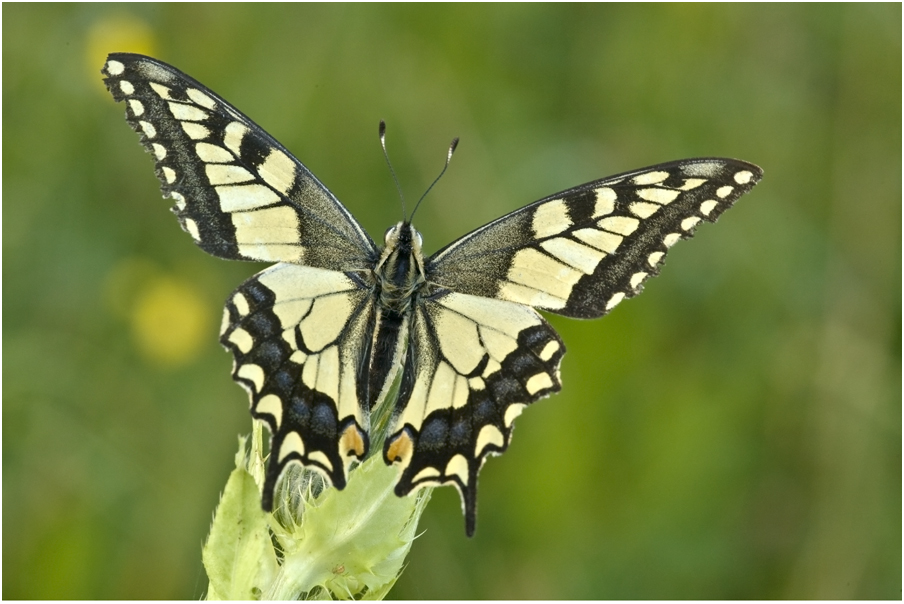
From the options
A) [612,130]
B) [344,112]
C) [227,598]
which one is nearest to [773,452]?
[612,130]

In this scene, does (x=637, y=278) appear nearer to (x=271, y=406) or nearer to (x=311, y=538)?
(x=271, y=406)

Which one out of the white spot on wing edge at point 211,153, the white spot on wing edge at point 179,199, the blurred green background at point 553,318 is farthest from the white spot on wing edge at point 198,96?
the blurred green background at point 553,318

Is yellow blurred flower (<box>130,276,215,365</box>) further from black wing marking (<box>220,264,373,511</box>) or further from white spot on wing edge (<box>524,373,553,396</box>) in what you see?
white spot on wing edge (<box>524,373,553,396</box>)

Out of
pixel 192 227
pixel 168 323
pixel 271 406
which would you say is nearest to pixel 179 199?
pixel 192 227

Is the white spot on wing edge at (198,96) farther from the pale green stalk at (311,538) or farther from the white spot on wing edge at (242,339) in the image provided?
the pale green stalk at (311,538)

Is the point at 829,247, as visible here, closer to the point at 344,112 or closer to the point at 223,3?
the point at 344,112

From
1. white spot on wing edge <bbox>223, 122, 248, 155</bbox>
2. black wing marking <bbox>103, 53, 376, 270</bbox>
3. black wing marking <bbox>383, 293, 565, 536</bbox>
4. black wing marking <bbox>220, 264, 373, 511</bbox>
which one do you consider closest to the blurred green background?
black wing marking <bbox>383, 293, 565, 536</bbox>

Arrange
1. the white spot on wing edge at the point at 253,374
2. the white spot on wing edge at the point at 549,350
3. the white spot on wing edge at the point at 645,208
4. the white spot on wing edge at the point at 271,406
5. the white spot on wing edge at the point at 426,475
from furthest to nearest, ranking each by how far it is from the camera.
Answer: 1. the white spot on wing edge at the point at 645,208
2. the white spot on wing edge at the point at 549,350
3. the white spot on wing edge at the point at 253,374
4. the white spot on wing edge at the point at 271,406
5. the white spot on wing edge at the point at 426,475
